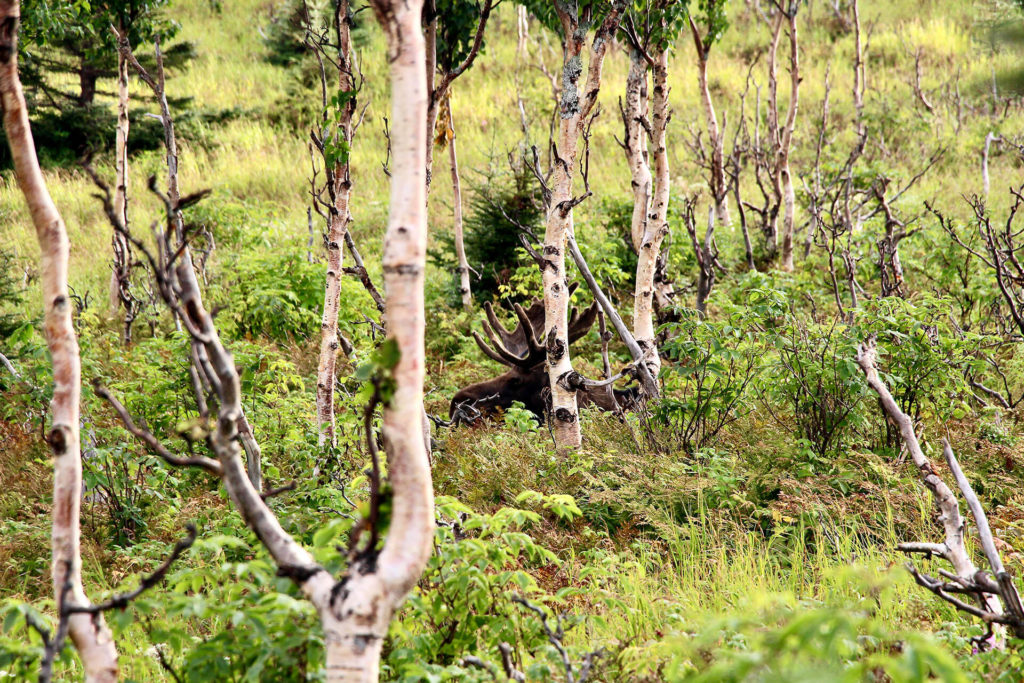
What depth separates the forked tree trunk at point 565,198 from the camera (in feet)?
18.5

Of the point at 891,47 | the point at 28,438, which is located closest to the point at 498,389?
the point at 28,438

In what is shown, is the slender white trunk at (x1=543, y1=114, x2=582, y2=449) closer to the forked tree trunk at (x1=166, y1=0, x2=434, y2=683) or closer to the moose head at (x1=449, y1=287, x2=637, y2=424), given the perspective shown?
the moose head at (x1=449, y1=287, x2=637, y2=424)

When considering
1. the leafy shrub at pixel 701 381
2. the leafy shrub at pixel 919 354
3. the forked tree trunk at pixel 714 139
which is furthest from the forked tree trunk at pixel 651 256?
the forked tree trunk at pixel 714 139

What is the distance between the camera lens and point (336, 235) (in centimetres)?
536

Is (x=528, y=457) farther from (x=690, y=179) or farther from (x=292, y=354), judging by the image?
(x=690, y=179)

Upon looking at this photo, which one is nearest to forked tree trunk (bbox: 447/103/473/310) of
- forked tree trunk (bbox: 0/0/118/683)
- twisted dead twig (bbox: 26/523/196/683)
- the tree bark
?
the tree bark

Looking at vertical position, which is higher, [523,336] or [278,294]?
[278,294]

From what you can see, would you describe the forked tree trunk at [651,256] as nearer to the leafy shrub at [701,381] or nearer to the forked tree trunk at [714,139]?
the leafy shrub at [701,381]

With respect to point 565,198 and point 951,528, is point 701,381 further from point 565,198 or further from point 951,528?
point 951,528

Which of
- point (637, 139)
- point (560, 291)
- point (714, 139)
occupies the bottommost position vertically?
point (560, 291)

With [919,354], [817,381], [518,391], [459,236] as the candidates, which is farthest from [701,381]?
[459,236]

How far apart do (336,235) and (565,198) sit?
164 cm

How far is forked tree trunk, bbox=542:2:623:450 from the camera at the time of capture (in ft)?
18.5

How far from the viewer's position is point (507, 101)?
67.6ft
